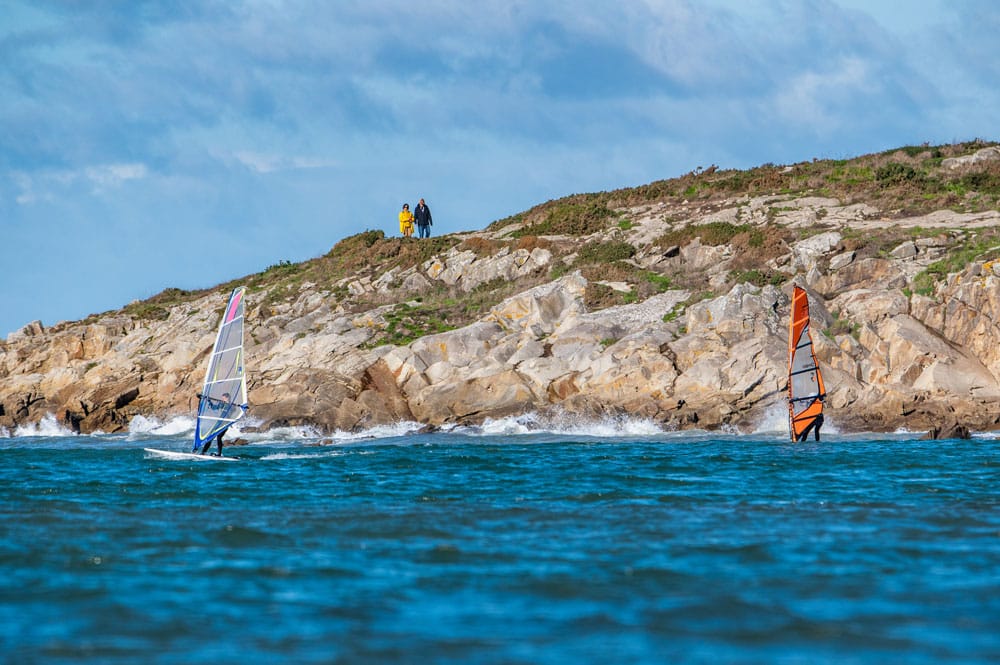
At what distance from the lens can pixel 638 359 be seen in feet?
135

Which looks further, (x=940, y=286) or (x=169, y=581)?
(x=940, y=286)

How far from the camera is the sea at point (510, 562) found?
10.2 meters

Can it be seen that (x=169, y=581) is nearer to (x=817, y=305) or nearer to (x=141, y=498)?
(x=141, y=498)

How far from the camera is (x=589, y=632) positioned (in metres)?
10.6

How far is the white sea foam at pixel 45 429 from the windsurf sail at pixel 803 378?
32.3 m

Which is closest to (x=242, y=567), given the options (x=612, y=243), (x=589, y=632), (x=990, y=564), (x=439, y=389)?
(x=589, y=632)

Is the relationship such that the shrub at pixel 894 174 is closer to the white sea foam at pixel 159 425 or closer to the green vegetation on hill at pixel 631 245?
the green vegetation on hill at pixel 631 245

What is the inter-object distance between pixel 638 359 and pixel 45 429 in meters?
28.1

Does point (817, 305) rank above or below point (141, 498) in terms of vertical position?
above

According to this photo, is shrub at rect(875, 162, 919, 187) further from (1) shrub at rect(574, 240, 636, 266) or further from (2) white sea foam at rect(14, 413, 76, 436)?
(2) white sea foam at rect(14, 413, 76, 436)

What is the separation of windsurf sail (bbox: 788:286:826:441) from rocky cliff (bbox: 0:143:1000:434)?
4.40 meters

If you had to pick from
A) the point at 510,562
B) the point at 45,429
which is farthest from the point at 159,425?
the point at 510,562

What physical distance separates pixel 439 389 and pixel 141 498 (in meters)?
22.0

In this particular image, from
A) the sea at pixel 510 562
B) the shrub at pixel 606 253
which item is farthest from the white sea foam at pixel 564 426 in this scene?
the shrub at pixel 606 253
